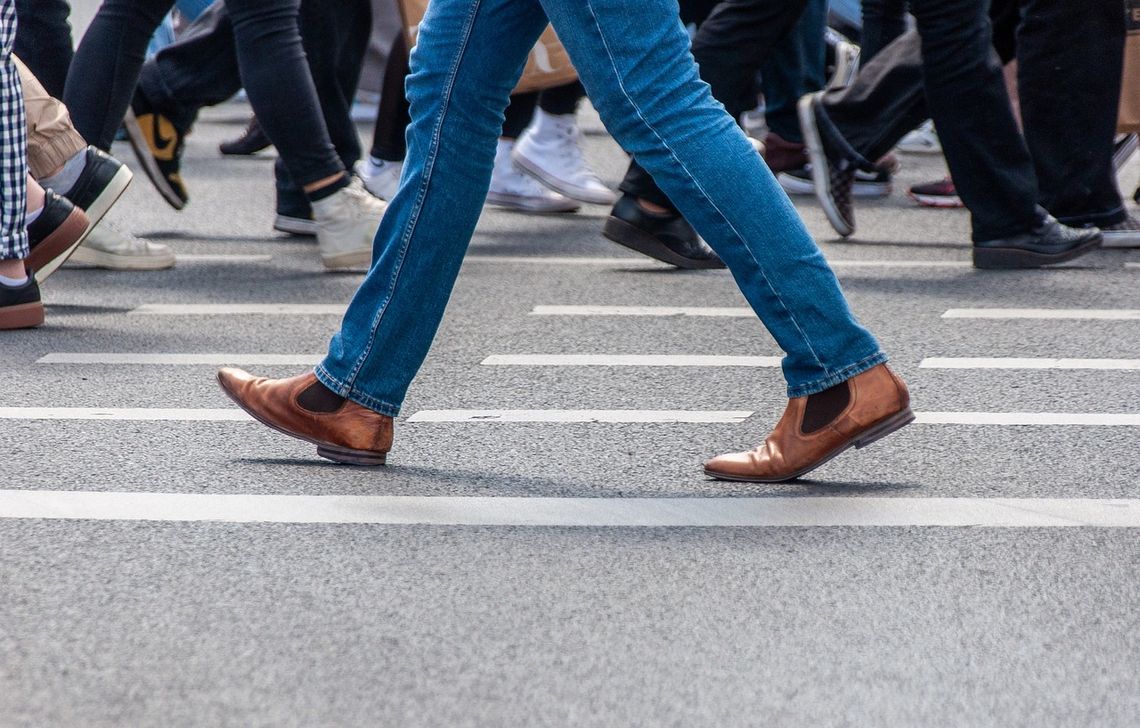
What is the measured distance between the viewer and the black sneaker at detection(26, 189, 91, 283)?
396 cm

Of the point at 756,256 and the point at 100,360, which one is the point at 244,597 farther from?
the point at 100,360

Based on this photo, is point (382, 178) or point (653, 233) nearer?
point (653, 233)

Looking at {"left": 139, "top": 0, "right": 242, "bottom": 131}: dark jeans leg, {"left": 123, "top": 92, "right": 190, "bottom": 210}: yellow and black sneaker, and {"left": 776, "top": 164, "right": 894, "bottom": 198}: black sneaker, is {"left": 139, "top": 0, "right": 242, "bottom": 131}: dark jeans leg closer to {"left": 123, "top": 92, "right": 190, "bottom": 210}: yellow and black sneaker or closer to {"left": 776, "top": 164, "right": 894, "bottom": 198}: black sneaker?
{"left": 123, "top": 92, "right": 190, "bottom": 210}: yellow and black sneaker

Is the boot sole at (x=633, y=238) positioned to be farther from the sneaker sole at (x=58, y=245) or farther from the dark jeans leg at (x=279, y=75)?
the sneaker sole at (x=58, y=245)

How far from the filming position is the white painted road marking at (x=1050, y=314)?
4.03m

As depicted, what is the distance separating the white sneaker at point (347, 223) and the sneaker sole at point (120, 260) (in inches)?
20.5

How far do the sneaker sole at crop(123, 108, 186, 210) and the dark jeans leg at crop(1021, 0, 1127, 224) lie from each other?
2.69 metres

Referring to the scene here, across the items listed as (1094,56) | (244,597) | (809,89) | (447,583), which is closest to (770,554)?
(447,583)

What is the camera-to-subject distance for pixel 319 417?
2703 millimetres

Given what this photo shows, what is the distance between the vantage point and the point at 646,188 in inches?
181

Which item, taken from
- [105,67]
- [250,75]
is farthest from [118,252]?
[250,75]

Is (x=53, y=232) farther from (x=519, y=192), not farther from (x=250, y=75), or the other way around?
(x=519, y=192)

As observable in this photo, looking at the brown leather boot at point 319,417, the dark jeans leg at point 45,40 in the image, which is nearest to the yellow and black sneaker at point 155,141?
the dark jeans leg at point 45,40

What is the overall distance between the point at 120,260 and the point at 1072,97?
282cm
